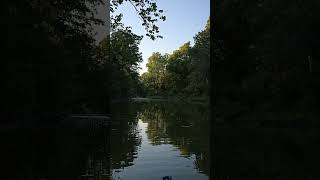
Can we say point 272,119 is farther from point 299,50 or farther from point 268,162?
point 268,162

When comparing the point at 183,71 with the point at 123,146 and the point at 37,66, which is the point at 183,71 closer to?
the point at 37,66

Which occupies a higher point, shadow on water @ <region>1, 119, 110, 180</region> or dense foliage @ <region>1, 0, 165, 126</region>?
dense foliage @ <region>1, 0, 165, 126</region>

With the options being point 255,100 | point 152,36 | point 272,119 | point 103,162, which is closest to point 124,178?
point 103,162

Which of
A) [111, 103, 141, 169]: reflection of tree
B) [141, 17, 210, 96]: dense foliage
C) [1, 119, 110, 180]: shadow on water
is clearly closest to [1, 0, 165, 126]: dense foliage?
[1, 119, 110, 180]: shadow on water

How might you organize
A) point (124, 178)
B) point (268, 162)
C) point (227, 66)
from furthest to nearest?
1. point (227, 66)
2. point (268, 162)
3. point (124, 178)

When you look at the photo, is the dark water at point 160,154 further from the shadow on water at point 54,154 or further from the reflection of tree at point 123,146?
the shadow on water at point 54,154

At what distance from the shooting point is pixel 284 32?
34688mm

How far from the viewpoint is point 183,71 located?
115 metres

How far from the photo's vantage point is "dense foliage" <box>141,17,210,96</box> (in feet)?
253

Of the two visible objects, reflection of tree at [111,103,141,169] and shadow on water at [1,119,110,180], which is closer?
shadow on water at [1,119,110,180]

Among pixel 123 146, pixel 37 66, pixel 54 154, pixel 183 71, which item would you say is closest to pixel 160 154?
pixel 123 146

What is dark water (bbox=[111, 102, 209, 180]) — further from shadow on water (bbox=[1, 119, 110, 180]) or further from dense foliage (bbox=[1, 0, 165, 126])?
dense foliage (bbox=[1, 0, 165, 126])

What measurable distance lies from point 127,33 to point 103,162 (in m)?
9.21

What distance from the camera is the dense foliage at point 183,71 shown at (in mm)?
77113
